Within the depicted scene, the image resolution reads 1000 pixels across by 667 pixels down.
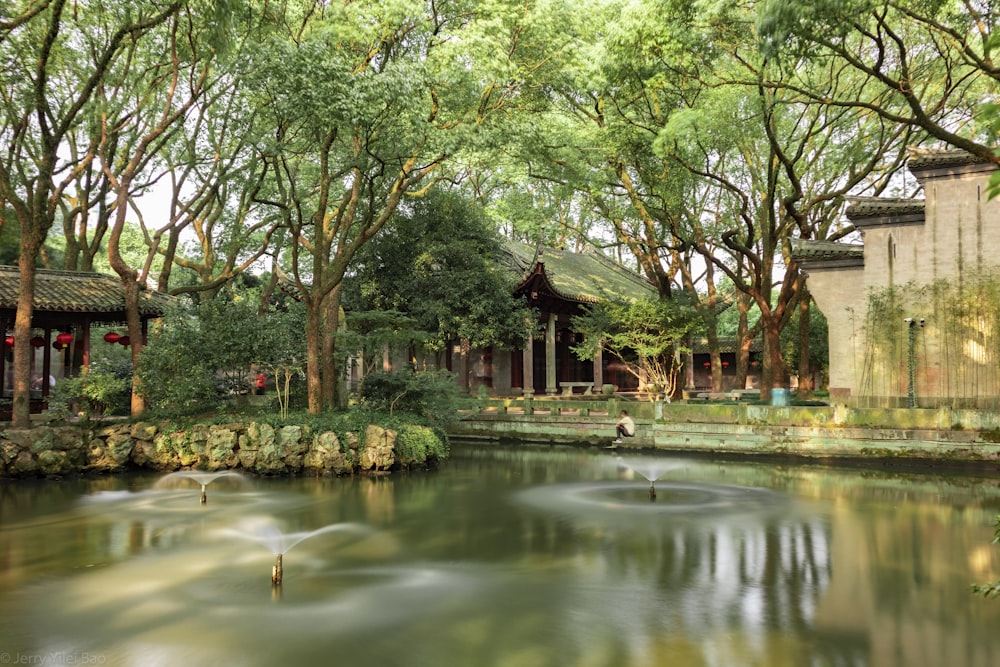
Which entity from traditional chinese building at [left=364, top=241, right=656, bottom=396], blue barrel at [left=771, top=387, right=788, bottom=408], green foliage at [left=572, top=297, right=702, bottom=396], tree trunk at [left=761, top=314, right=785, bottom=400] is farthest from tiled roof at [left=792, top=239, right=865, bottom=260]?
traditional chinese building at [left=364, top=241, right=656, bottom=396]

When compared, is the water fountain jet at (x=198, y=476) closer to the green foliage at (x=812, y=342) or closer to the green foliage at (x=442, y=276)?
the green foliage at (x=442, y=276)

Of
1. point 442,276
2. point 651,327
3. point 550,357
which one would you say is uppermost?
point 442,276

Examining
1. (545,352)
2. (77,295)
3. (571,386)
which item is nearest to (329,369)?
(77,295)

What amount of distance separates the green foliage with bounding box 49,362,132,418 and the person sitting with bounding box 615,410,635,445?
12542 mm

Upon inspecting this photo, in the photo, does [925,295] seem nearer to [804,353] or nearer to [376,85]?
[804,353]

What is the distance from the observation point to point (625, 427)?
18516 mm

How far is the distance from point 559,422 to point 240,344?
9693 millimetres

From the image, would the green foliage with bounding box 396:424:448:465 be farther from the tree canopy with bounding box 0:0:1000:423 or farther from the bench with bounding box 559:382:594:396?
the bench with bounding box 559:382:594:396

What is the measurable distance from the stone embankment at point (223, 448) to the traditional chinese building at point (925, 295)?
→ 12767 mm

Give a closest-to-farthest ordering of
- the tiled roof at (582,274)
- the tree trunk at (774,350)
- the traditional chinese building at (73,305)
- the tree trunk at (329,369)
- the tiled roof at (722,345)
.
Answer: the traditional chinese building at (73,305), the tree trunk at (329,369), the tree trunk at (774,350), the tiled roof at (582,274), the tiled roof at (722,345)

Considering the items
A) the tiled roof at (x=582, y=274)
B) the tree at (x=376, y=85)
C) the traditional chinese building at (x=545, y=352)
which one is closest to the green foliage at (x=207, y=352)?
the tree at (x=376, y=85)

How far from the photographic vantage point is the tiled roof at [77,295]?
16062 millimetres

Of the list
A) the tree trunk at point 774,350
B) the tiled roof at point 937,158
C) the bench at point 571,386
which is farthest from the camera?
the bench at point 571,386

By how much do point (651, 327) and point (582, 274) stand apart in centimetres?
863
